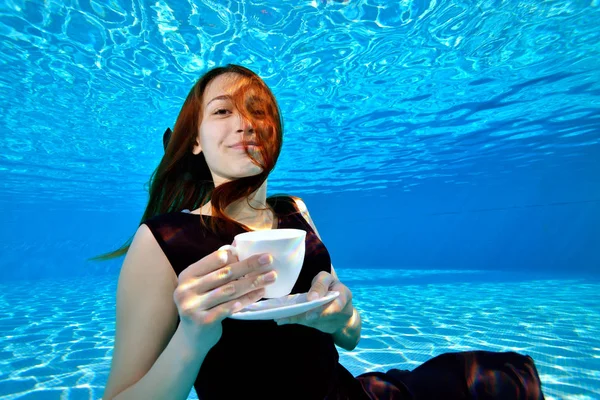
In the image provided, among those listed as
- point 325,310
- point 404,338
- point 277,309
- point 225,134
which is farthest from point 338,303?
point 404,338

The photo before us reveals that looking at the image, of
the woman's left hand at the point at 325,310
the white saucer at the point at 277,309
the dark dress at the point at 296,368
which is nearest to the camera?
the white saucer at the point at 277,309

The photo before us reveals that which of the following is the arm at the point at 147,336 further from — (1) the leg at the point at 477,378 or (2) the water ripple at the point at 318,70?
(2) the water ripple at the point at 318,70

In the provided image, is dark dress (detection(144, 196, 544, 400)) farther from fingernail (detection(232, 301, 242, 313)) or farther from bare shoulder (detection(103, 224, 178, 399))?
fingernail (detection(232, 301, 242, 313))

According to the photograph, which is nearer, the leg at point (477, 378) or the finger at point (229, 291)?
the finger at point (229, 291)

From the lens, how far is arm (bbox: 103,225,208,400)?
144 centimetres

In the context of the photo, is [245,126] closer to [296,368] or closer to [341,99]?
[296,368]

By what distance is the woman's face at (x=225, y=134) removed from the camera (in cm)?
203

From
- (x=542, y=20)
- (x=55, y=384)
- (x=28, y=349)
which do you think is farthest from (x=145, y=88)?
(x=542, y=20)

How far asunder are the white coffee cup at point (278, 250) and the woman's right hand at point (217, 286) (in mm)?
37

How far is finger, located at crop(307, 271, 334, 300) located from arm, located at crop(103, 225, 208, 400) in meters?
0.51

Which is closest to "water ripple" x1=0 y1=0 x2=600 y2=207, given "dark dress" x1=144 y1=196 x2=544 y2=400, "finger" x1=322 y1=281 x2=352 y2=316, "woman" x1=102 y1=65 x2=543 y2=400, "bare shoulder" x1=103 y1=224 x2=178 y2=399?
"woman" x1=102 y1=65 x2=543 y2=400

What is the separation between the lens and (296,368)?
1778 mm

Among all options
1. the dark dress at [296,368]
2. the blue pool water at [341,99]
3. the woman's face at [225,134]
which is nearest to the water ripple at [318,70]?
the blue pool water at [341,99]

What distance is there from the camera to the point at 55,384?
5.60m
